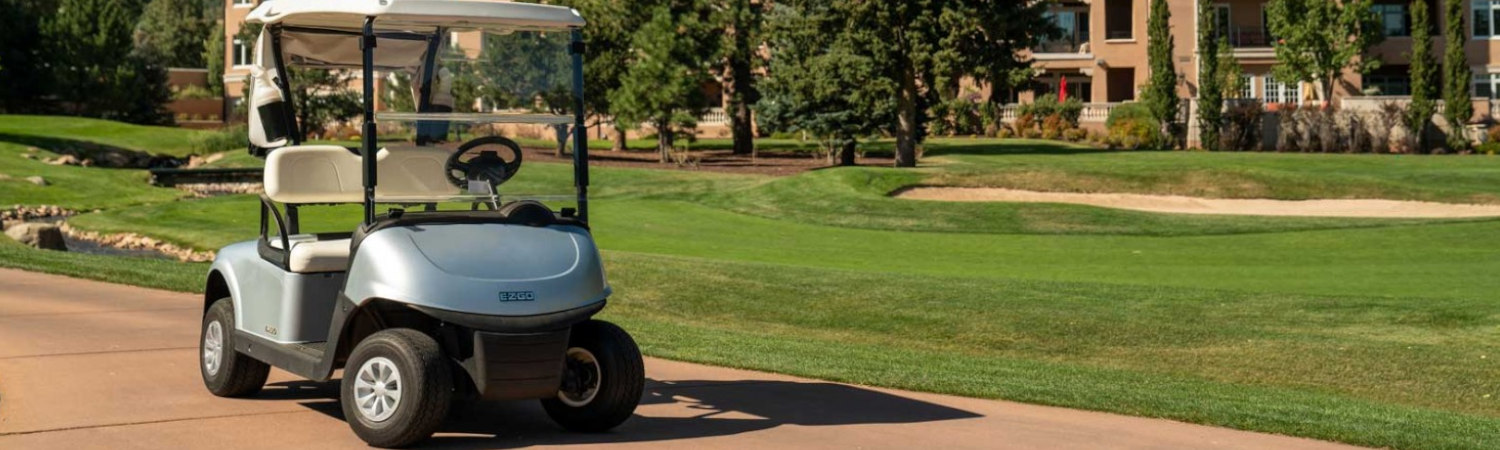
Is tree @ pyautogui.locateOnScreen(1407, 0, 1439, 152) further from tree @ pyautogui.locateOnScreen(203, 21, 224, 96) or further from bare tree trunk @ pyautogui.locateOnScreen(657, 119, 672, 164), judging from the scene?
tree @ pyautogui.locateOnScreen(203, 21, 224, 96)

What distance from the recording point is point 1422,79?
2114 inches

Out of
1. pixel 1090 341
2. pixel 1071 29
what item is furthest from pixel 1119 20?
pixel 1090 341

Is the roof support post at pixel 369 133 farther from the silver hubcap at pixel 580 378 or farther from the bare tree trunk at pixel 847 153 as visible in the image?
the bare tree trunk at pixel 847 153

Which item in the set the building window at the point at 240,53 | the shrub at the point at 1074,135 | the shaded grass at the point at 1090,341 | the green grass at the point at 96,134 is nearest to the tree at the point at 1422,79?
the shrub at the point at 1074,135

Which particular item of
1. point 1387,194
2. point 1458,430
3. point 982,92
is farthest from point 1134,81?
point 1458,430

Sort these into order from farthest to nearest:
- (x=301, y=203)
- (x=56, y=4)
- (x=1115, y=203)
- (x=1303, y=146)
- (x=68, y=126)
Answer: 1. (x=56, y=4)
2. (x=68, y=126)
3. (x=1303, y=146)
4. (x=1115, y=203)
5. (x=301, y=203)

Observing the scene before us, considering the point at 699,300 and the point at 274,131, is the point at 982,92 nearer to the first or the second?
the point at 699,300

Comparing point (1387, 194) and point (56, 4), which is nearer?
point (1387, 194)

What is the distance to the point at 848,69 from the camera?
1705 inches

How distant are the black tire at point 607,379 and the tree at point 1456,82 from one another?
49034 millimetres

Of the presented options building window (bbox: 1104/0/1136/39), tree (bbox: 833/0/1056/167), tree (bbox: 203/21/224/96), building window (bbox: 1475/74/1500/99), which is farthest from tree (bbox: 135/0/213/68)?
building window (bbox: 1475/74/1500/99)

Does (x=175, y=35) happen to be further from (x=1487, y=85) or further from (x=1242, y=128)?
(x=1487, y=85)

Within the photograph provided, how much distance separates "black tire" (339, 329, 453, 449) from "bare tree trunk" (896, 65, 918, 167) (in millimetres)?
35441

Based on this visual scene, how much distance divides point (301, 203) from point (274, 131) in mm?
484
